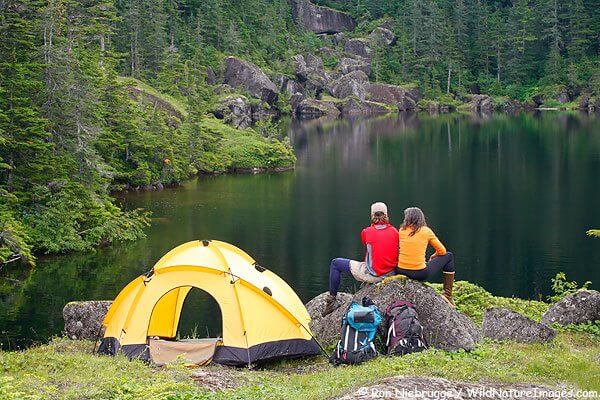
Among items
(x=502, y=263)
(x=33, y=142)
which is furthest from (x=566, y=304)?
(x=33, y=142)

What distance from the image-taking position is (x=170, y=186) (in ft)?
137

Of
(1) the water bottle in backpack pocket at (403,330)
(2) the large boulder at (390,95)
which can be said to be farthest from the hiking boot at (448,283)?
(2) the large boulder at (390,95)

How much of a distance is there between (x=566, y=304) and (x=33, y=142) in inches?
749

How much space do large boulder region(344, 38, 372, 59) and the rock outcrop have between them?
10081 centimetres

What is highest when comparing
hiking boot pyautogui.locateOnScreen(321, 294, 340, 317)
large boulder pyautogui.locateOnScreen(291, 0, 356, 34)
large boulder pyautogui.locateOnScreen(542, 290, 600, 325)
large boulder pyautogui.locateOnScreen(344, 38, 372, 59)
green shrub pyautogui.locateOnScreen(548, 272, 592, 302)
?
large boulder pyautogui.locateOnScreen(291, 0, 356, 34)

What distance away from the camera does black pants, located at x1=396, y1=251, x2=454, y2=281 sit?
37.8 ft

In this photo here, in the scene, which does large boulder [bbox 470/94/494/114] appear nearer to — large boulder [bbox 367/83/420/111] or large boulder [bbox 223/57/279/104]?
large boulder [bbox 367/83/420/111]

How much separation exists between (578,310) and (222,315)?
640 cm

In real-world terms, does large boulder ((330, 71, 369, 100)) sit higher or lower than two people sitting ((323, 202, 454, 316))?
higher

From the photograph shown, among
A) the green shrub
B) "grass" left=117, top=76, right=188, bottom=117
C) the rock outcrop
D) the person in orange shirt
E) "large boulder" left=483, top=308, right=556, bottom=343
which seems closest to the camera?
the rock outcrop

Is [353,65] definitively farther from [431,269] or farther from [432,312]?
[432,312]

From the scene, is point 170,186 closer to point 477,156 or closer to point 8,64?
point 8,64

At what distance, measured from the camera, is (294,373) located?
11.0 metres

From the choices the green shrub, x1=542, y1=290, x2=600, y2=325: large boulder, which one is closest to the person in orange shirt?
x1=542, y1=290, x2=600, y2=325: large boulder
